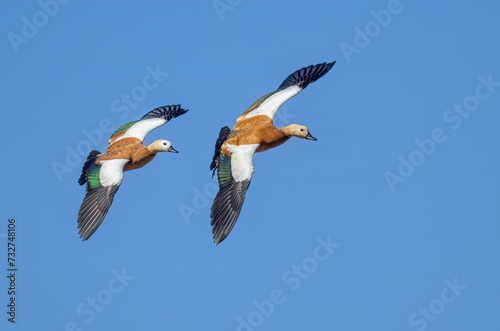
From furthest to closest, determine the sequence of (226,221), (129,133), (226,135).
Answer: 1. (129,133)
2. (226,135)
3. (226,221)

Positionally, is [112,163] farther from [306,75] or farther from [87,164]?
[306,75]

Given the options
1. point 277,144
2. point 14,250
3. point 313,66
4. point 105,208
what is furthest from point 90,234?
point 313,66

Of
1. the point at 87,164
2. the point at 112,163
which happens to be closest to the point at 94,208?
the point at 112,163

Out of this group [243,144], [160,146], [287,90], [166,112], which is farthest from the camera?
[166,112]

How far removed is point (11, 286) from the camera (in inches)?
1185

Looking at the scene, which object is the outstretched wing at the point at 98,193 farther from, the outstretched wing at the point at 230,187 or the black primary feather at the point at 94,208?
the outstretched wing at the point at 230,187

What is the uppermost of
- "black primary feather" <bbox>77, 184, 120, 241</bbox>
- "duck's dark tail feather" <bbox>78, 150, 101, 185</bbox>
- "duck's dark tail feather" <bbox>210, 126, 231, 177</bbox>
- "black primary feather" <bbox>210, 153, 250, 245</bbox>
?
"duck's dark tail feather" <bbox>78, 150, 101, 185</bbox>

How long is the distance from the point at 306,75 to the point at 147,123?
4.73 metres

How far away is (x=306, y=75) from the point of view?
32.6m

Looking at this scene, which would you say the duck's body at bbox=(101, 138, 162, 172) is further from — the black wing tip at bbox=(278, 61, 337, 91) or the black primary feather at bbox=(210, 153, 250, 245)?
the black wing tip at bbox=(278, 61, 337, 91)

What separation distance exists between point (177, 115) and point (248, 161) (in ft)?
17.6

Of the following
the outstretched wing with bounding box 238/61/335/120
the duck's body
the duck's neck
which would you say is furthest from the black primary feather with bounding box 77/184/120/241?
the outstretched wing with bounding box 238/61/335/120

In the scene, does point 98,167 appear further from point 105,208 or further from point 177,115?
point 177,115

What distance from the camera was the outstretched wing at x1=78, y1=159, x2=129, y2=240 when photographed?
28612 millimetres
